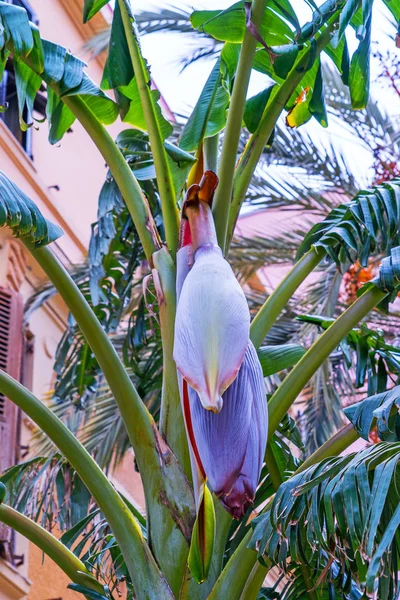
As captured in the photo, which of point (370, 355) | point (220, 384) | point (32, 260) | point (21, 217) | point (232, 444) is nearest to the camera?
point (220, 384)

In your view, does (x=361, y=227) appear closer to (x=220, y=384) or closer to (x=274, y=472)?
(x=274, y=472)

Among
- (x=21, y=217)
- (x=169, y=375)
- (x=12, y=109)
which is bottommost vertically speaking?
(x=169, y=375)

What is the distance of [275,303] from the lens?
3.38 meters

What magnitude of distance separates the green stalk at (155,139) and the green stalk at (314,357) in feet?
1.88

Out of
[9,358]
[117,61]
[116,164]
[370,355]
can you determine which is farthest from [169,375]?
[9,358]

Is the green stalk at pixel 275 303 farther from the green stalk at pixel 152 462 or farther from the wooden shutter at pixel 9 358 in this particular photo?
the wooden shutter at pixel 9 358

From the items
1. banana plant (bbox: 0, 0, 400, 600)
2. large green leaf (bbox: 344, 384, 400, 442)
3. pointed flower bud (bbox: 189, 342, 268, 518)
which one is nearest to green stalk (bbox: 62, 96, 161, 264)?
banana plant (bbox: 0, 0, 400, 600)

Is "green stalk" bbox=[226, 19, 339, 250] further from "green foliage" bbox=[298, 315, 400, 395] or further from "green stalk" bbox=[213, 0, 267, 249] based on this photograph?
"green foliage" bbox=[298, 315, 400, 395]

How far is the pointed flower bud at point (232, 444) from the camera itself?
7.37 feet

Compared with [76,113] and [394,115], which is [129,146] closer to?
[76,113]

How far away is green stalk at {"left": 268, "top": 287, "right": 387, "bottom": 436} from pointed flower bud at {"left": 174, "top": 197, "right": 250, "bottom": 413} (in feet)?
3.01

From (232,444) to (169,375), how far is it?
959 millimetres

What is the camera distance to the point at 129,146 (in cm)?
456

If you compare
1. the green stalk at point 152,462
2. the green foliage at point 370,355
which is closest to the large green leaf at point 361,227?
the green foliage at point 370,355
